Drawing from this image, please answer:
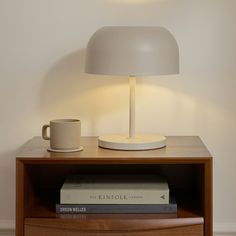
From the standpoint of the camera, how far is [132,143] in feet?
4.71

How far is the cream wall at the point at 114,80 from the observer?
166 centimetres

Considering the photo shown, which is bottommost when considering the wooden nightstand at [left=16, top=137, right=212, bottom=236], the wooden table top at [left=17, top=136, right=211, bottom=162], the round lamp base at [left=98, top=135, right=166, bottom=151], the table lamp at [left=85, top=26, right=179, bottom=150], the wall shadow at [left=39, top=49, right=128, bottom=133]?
the wooden nightstand at [left=16, top=137, right=212, bottom=236]

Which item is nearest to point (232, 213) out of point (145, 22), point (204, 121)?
point (204, 121)

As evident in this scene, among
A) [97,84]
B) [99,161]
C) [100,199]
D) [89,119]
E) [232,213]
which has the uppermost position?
[97,84]

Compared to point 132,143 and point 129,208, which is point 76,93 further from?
point 129,208

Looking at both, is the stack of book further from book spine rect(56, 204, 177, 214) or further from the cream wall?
the cream wall

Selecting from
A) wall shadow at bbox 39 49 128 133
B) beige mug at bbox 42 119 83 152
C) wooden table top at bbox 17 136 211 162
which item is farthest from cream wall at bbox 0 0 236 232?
beige mug at bbox 42 119 83 152

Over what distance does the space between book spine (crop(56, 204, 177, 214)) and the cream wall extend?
14.3 inches

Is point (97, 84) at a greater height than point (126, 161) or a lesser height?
greater

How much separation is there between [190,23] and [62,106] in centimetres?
52

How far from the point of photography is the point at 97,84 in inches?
66.4

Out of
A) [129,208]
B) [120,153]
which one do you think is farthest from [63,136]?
[129,208]

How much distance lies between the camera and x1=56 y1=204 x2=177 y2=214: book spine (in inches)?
55.0

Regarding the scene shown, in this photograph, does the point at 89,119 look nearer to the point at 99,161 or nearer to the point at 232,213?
the point at 99,161
